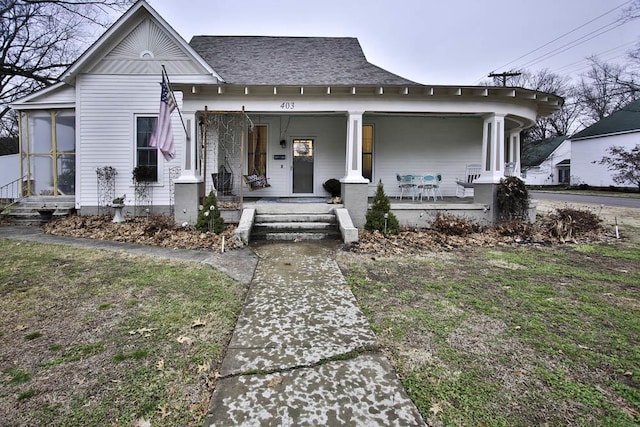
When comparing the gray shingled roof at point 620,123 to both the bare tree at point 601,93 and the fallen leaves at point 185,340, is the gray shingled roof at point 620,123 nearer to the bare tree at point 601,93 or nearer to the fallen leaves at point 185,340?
the bare tree at point 601,93

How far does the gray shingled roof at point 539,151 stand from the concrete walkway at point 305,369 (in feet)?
140

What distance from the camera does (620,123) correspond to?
92.9 ft

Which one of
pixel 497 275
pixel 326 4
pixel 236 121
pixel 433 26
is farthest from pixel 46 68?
pixel 433 26

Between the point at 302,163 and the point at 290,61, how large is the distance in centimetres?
396

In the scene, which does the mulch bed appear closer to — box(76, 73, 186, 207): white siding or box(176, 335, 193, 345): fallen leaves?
box(76, 73, 186, 207): white siding

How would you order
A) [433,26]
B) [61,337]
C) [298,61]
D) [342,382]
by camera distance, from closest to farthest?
[342,382] < [61,337] < [298,61] < [433,26]

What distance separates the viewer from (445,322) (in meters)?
3.55

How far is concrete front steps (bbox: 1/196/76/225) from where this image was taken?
10.4 meters

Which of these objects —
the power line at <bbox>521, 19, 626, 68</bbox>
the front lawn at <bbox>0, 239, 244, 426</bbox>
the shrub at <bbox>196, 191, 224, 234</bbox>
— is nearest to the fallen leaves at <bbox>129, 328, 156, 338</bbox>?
the front lawn at <bbox>0, 239, 244, 426</bbox>

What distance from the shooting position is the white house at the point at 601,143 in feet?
88.9

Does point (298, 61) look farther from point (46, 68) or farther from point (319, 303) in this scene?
point (46, 68)

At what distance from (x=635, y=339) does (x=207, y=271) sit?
5.16m

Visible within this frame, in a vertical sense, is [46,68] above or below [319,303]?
above

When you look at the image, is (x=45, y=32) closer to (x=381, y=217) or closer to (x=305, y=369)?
(x=381, y=217)
